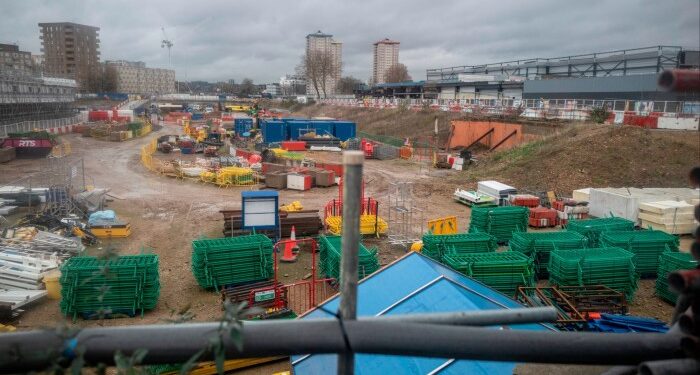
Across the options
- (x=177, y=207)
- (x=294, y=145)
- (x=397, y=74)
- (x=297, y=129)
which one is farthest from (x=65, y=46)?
(x=177, y=207)

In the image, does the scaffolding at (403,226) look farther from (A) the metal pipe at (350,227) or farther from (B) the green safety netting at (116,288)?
(A) the metal pipe at (350,227)

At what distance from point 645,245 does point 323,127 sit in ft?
118

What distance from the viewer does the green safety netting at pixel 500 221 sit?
16.3 metres

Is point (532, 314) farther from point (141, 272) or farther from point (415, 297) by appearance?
point (141, 272)

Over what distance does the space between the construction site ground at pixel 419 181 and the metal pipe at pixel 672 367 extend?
37.3 ft

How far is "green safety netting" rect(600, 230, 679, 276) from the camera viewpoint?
13062 millimetres

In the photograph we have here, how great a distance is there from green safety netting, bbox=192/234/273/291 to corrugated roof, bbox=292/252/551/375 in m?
6.25

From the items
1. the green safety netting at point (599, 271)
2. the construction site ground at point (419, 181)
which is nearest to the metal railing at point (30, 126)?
the construction site ground at point (419, 181)


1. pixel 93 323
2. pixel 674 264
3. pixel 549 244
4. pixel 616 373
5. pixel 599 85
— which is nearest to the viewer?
pixel 616 373

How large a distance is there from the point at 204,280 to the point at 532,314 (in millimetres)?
10471

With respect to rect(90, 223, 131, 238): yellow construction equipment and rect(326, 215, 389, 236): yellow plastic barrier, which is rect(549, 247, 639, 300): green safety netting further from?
rect(90, 223, 131, 238): yellow construction equipment

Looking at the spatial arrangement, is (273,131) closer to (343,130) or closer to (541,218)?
(343,130)

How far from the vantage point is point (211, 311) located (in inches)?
437

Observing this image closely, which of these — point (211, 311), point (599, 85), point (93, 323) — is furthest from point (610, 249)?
point (599, 85)
